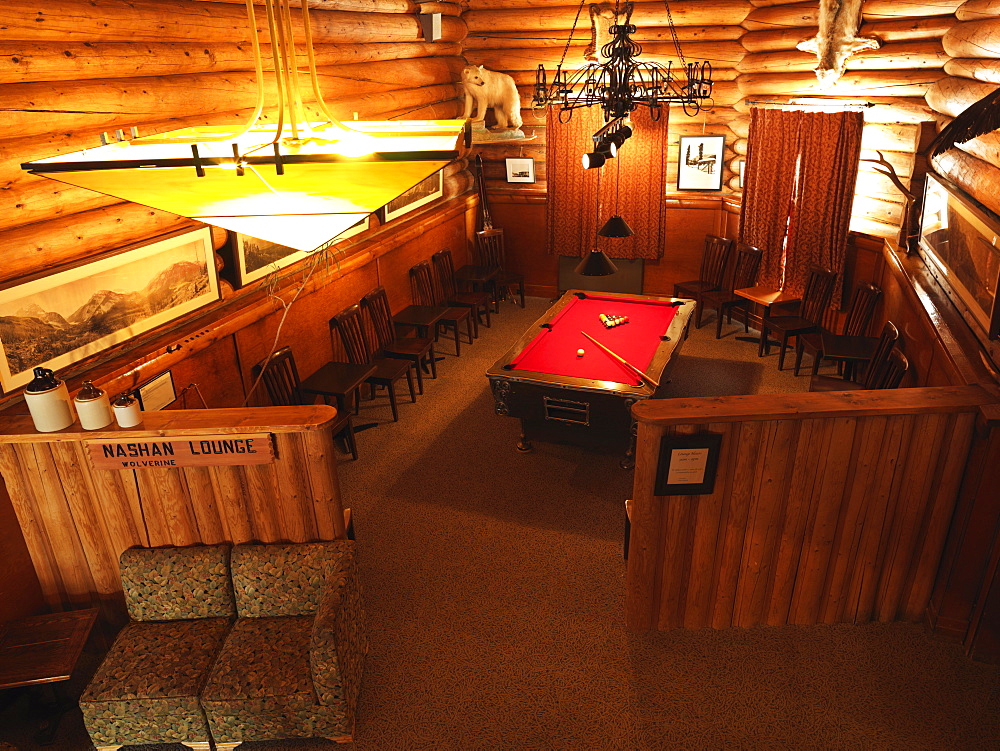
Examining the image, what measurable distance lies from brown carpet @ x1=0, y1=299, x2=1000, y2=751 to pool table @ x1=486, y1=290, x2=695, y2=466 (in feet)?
1.84

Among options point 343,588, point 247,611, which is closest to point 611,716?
point 343,588

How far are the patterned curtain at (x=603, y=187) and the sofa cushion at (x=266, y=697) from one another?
22.1 ft

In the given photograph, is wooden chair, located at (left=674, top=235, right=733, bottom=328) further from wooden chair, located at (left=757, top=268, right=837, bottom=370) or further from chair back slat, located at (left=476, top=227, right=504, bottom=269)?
chair back slat, located at (left=476, top=227, right=504, bottom=269)

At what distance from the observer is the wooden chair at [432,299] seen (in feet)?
25.4

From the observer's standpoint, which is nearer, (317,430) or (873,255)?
(317,430)

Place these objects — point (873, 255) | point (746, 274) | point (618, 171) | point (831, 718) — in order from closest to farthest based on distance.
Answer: point (831, 718) → point (873, 255) → point (746, 274) → point (618, 171)

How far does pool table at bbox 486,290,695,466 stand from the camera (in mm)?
5188

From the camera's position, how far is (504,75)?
8445mm

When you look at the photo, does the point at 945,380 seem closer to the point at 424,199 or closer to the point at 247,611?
the point at 247,611

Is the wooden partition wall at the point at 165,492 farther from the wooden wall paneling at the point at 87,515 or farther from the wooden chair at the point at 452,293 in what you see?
the wooden chair at the point at 452,293

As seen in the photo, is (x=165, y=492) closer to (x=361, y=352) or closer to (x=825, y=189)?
(x=361, y=352)

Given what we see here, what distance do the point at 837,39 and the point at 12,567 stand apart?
774 centimetres

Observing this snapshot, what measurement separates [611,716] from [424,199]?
6219mm

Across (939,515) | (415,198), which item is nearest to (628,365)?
(939,515)
